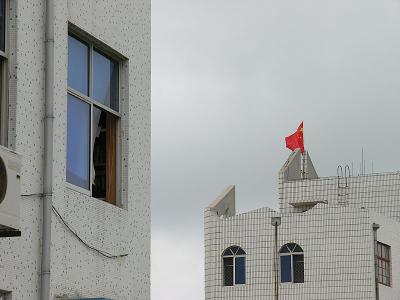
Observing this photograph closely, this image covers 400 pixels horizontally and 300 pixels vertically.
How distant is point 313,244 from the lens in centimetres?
4550

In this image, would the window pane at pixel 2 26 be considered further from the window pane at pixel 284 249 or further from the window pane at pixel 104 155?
the window pane at pixel 284 249

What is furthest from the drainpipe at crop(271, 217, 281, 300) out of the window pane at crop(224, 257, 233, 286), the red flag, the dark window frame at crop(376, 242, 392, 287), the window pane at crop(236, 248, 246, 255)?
the red flag

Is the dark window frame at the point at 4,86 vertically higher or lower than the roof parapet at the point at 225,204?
lower

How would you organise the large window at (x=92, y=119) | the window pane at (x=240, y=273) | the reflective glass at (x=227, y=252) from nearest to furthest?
the large window at (x=92, y=119)
the window pane at (x=240, y=273)
the reflective glass at (x=227, y=252)

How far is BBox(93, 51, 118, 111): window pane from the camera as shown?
12.8 m

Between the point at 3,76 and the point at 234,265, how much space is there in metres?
36.4

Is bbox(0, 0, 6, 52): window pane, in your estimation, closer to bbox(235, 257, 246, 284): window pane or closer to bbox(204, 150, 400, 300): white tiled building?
bbox(204, 150, 400, 300): white tiled building

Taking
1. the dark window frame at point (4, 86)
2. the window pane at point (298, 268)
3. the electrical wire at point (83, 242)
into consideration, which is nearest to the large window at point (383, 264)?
the window pane at point (298, 268)

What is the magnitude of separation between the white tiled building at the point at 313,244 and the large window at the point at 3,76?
34064mm

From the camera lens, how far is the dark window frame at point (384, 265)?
1781 inches

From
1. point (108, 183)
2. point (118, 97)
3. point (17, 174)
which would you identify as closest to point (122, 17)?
point (118, 97)

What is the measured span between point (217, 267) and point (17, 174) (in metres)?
37.5

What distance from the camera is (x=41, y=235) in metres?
11.1

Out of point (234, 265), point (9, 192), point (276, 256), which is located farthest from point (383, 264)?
point (9, 192)
